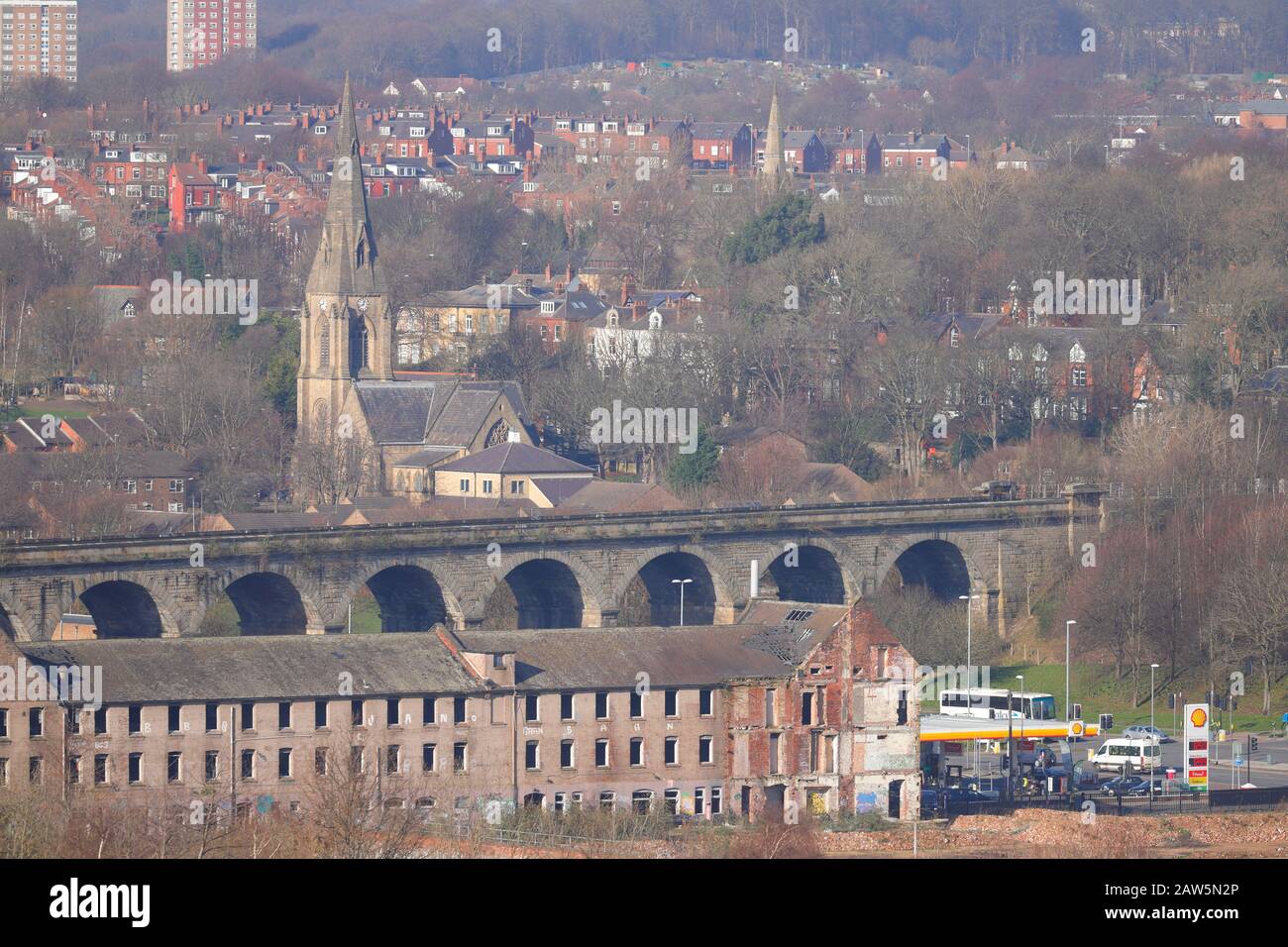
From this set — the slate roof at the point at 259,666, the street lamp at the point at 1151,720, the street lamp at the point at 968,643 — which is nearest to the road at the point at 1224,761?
the street lamp at the point at 1151,720

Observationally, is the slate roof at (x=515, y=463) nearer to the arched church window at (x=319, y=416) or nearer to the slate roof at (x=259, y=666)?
A: the arched church window at (x=319, y=416)

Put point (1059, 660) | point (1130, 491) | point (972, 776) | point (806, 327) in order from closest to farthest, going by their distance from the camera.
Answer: point (972, 776) < point (1059, 660) < point (1130, 491) < point (806, 327)

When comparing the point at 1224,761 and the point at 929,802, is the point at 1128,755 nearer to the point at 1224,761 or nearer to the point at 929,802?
the point at 1224,761

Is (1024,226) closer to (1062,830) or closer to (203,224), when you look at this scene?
(203,224)

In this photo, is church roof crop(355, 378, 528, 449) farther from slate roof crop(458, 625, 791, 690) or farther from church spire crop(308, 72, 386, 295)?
slate roof crop(458, 625, 791, 690)
